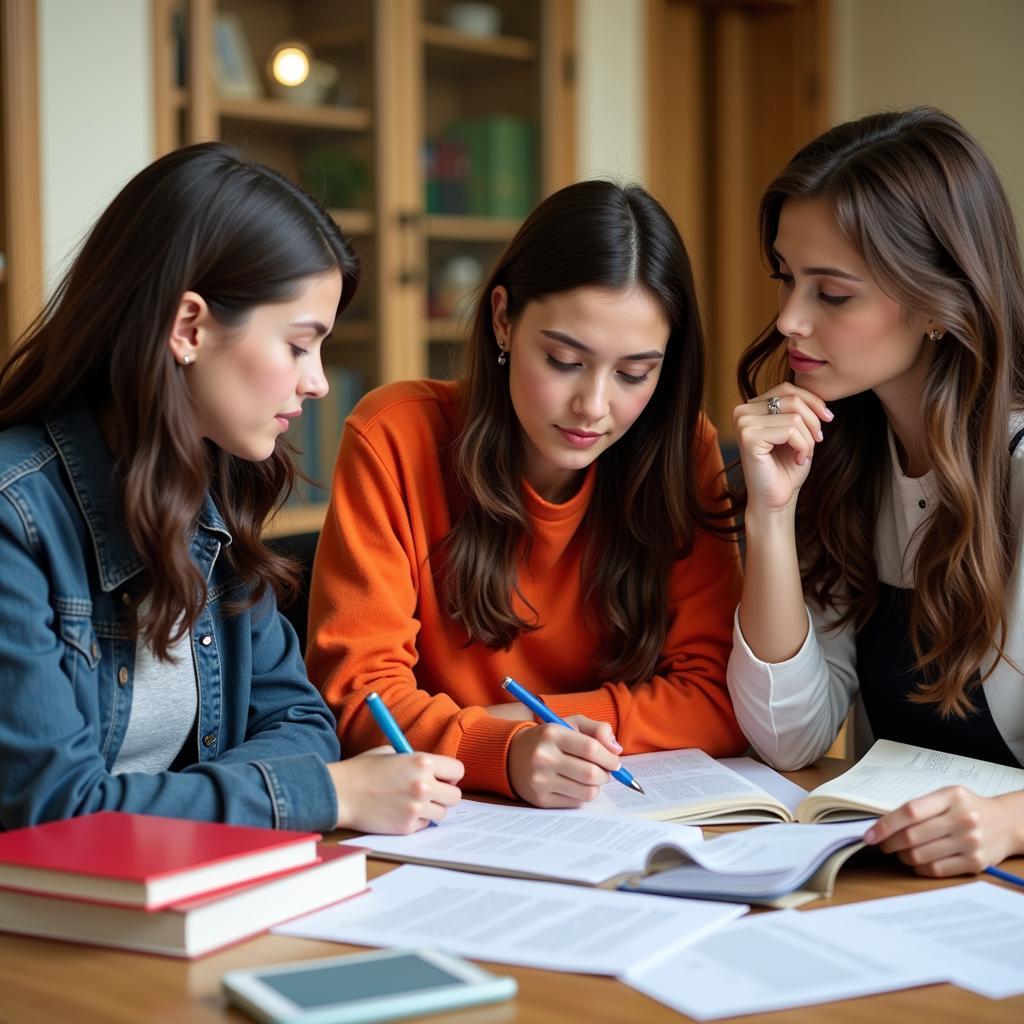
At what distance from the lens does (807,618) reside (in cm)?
159

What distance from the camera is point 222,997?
865mm

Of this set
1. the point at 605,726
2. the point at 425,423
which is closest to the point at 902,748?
the point at 605,726

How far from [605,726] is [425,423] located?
495 millimetres

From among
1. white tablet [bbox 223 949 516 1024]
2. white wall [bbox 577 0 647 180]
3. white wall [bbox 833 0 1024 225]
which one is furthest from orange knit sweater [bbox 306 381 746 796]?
white wall [bbox 833 0 1024 225]

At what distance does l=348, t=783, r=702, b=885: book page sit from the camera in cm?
111

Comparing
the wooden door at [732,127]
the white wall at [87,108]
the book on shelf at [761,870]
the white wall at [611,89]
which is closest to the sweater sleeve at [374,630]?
the book on shelf at [761,870]

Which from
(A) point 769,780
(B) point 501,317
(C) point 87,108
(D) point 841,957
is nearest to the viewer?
(D) point 841,957

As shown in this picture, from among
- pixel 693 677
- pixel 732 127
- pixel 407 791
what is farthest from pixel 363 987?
pixel 732 127

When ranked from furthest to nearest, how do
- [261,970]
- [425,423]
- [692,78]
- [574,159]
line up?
[692,78] < [574,159] < [425,423] < [261,970]

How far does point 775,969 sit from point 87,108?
8.64 ft

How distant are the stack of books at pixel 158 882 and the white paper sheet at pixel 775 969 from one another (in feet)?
0.86

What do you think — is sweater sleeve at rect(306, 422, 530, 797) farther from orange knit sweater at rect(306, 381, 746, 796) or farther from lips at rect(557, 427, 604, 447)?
lips at rect(557, 427, 604, 447)

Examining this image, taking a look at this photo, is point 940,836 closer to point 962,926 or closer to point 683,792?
point 962,926

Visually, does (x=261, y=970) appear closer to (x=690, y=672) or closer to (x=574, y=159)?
(x=690, y=672)
